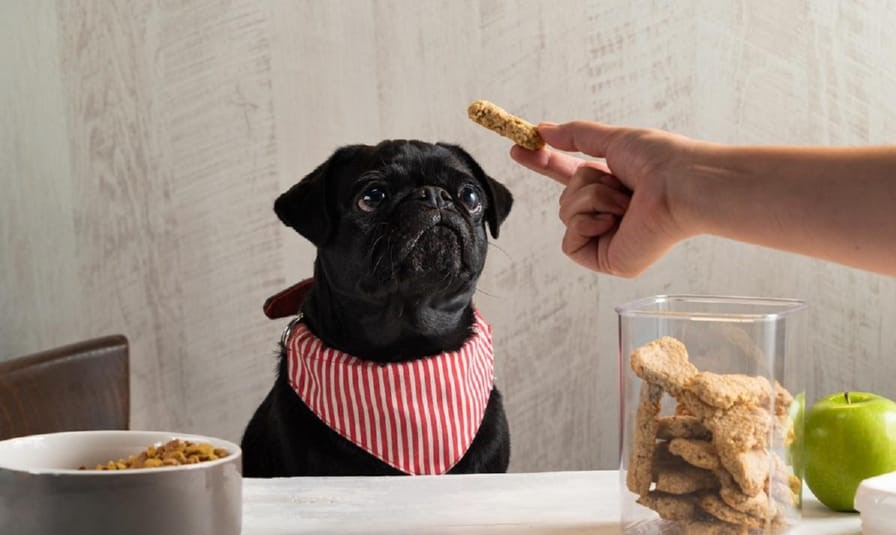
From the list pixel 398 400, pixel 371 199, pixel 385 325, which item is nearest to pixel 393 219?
pixel 371 199

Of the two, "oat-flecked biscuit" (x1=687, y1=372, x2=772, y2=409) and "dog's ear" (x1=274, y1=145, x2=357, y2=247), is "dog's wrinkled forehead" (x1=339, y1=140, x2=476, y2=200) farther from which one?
"oat-flecked biscuit" (x1=687, y1=372, x2=772, y2=409)

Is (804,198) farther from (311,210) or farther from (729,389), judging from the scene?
(311,210)

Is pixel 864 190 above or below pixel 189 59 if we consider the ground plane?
below

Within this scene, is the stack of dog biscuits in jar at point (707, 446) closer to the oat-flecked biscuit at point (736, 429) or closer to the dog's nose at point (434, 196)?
the oat-flecked biscuit at point (736, 429)

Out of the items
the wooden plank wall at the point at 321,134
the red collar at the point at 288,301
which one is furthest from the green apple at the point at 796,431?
the wooden plank wall at the point at 321,134

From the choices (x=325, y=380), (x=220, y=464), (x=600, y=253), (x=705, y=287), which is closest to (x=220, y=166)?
(x=325, y=380)

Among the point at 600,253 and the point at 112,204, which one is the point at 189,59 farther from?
the point at 600,253

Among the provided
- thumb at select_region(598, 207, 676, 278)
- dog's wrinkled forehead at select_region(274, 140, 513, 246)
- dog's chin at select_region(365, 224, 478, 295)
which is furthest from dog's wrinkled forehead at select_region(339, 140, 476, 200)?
thumb at select_region(598, 207, 676, 278)
